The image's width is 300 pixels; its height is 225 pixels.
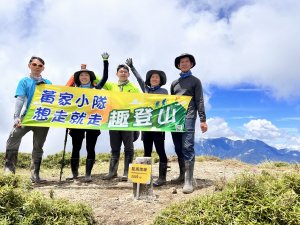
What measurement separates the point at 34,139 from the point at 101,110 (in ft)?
6.52

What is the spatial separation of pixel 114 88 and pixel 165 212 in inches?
202

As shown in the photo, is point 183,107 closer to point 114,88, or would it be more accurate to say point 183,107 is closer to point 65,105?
point 114,88

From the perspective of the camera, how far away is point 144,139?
953 centimetres

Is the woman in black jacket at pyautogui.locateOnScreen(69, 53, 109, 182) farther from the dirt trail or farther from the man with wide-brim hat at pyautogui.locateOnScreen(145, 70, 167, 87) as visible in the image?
the man with wide-brim hat at pyautogui.locateOnScreen(145, 70, 167, 87)

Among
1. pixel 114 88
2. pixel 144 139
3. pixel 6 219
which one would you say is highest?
pixel 114 88

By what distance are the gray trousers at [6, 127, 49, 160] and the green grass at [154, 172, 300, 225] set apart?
5164 mm

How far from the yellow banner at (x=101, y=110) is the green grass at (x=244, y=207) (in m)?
3.68

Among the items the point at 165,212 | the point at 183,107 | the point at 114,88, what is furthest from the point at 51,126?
the point at 165,212

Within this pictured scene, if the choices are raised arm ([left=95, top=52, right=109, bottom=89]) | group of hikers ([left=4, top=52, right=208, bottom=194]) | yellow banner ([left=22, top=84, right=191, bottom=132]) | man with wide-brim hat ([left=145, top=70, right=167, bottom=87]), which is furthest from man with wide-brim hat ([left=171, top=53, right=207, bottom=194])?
raised arm ([left=95, top=52, right=109, bottom=89])

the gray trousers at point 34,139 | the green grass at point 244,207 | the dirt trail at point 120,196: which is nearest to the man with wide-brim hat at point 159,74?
the dirt trail at point 120,196

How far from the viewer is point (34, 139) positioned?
31.6 ft

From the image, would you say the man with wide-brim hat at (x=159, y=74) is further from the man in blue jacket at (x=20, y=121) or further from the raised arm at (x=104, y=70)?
the man in blue jacket at (x=20, y=121)

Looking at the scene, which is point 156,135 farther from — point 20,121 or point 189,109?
point 20,121

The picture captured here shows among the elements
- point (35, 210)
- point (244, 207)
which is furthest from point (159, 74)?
point (35, 210)
